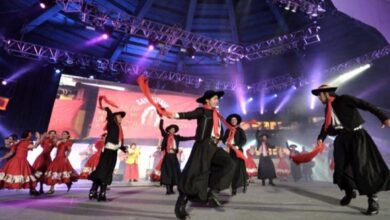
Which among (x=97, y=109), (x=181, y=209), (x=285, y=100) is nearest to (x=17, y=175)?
(x=181, y=209)

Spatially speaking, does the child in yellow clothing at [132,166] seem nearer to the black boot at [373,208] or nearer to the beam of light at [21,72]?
the beam of light at [21,72]

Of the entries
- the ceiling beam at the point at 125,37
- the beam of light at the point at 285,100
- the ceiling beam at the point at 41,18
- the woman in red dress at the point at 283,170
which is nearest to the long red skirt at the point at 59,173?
the ceiling beam at the point at 41,18

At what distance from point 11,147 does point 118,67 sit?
6905 millimetres

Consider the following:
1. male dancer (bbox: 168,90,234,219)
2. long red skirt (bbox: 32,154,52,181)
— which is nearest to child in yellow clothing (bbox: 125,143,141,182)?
long red skirt (bbox: 32,154,52,181)

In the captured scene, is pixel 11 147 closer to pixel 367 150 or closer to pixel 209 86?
pixel 367 150

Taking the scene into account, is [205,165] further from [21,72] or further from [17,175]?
[21,72]

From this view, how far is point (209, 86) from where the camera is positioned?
42.8 ft

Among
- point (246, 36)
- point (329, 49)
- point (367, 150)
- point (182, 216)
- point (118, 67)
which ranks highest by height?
point (246, 36)

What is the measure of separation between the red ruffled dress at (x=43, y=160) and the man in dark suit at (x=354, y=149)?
18.1 feet

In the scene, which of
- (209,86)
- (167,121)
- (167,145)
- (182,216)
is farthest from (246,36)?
(182,216)

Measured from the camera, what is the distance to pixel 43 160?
5457mm

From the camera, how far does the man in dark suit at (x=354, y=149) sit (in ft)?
9.82

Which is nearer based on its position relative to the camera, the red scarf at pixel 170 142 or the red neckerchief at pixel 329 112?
the red neckerchief at pixel 329 112

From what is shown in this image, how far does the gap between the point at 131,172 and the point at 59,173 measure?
438cm
